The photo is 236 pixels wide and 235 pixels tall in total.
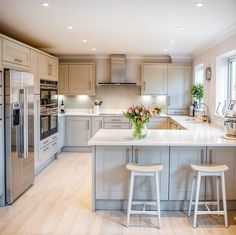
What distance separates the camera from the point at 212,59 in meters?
5.67

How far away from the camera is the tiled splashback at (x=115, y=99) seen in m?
7.83

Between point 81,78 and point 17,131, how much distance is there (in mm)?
3735

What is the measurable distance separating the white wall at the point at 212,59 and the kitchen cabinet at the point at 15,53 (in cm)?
317

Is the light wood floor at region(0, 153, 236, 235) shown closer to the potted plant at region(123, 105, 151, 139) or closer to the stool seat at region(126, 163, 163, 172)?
the stool seat at region(126, 163, 163, 172)

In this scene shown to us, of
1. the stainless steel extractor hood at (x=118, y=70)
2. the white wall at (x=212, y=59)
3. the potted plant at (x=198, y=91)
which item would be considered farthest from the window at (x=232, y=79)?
the stainless steel extractor hood at (x=118, y=70)

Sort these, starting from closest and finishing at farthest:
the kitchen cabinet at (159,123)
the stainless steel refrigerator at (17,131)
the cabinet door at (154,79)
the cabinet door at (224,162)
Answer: the cabinet door at (224,162) < the stainless steel refrigerator at (17,131) < the kitchen cabinet at (159,123) < the cabinet door at (154,79)

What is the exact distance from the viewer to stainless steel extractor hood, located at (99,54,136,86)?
24.4ft

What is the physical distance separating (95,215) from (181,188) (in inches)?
42.7

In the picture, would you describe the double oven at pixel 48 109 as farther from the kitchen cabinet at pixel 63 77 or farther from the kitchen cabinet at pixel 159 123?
the kitchen cabinet at pixel 159 123

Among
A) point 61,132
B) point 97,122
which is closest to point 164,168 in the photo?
point 97,122

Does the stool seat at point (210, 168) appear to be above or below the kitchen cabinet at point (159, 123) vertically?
below

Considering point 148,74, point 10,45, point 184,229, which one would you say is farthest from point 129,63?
point 184,229

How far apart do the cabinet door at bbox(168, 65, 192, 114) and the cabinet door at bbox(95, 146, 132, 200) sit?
4.08m

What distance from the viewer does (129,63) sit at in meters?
7.71
